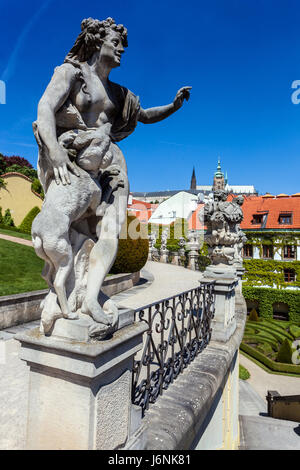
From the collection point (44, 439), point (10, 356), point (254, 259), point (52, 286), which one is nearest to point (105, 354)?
point (52, 286)

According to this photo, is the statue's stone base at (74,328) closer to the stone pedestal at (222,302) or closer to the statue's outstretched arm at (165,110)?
the statue's outstretched arm at (165,110)

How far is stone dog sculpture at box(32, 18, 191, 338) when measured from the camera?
5.59ft

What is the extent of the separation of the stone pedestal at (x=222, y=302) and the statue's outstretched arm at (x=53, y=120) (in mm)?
3560

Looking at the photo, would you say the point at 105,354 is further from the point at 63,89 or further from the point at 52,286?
the point at 63,89

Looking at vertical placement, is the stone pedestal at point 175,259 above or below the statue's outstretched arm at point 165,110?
below

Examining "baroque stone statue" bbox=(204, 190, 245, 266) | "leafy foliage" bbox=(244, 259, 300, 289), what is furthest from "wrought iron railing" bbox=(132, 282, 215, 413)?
"leafy foliage" bbox=(244, 259, 300, 289)

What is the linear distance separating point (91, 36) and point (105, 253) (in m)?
1.52

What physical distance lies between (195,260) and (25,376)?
17.4 metres

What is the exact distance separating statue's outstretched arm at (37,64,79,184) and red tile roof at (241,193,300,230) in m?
27.8

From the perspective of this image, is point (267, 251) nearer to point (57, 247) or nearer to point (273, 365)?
point (273, 365)

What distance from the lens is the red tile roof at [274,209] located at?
26.8 metres

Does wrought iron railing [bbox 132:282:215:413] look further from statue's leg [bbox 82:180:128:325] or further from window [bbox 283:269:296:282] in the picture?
window [bbox 283:269:296:282]

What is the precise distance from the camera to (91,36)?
6.61ft

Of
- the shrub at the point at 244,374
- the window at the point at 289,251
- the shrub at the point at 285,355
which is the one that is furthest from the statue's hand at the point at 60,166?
the window at the point at 289,251
